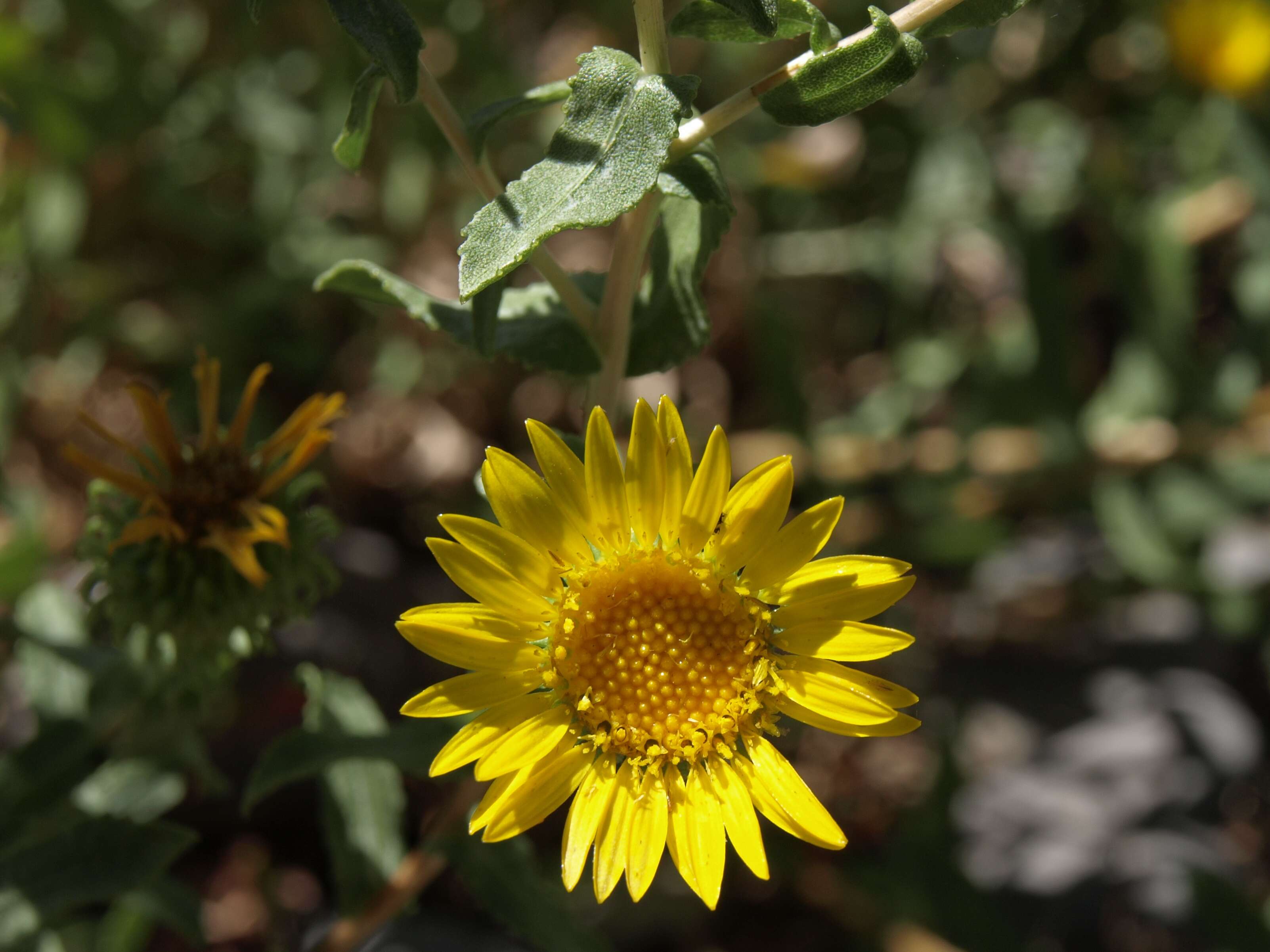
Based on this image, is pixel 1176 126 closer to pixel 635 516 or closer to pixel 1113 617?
pixel 1113 617

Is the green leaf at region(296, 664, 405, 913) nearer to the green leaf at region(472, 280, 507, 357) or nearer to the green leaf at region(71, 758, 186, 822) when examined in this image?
the green leaf at region(71, 758, 186, 822)

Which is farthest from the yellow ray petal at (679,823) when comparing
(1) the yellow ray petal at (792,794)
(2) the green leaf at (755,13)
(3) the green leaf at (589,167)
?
(2) the green leaf at (755,13)

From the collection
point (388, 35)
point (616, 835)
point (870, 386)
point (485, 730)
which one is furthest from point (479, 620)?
point (870, 386)

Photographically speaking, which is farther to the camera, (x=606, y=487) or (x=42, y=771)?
(x=42, y=771)

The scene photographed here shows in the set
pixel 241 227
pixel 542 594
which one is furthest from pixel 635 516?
pixel 241 227

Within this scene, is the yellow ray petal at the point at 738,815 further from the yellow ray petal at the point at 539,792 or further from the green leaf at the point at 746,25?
the green leaf at the point at 746,25

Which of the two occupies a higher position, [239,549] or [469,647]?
[239,549]

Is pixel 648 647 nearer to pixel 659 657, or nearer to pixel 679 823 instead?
pixel 659 657
